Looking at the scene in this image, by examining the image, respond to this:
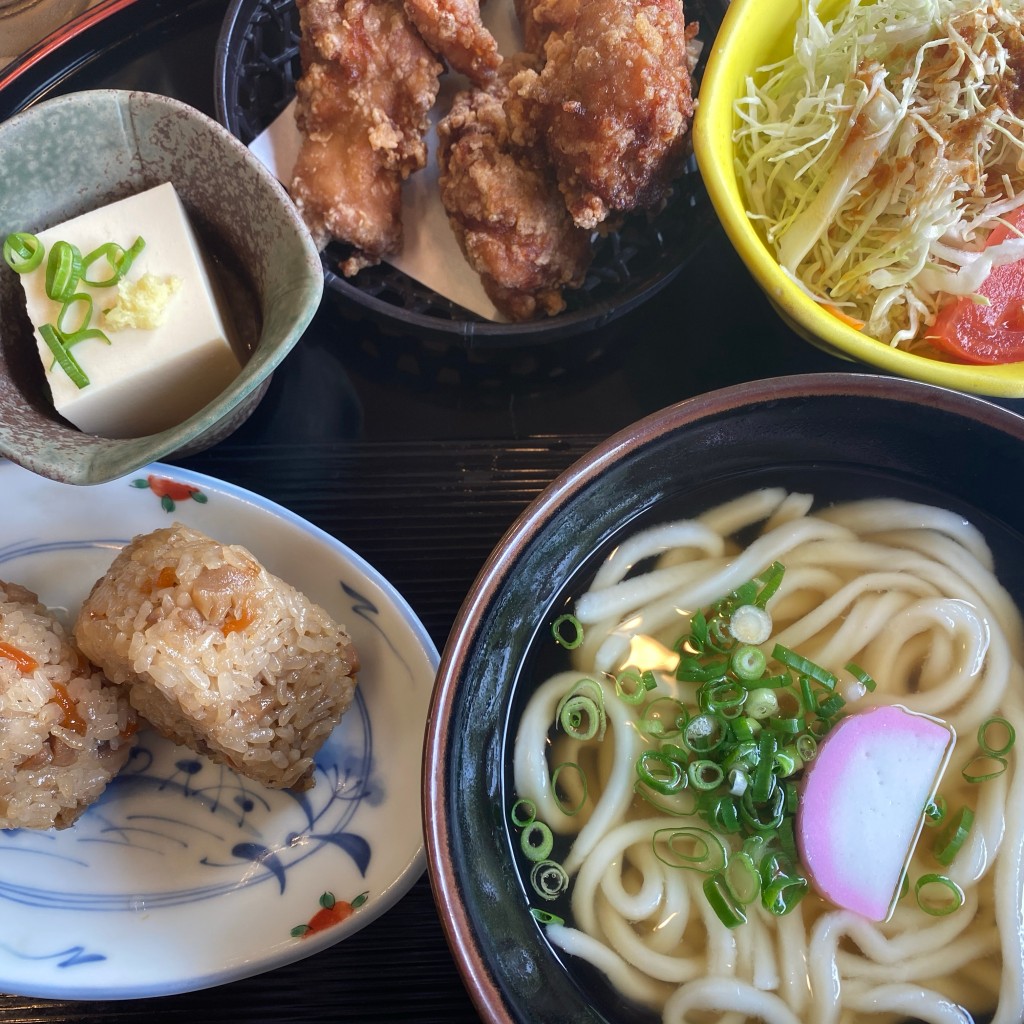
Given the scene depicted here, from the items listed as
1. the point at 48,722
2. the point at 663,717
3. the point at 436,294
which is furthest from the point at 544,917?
the point at 436,294

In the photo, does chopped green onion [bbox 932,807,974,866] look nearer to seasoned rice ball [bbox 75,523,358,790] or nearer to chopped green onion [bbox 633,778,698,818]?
chopped green onion [bbox 633,778,698,818]

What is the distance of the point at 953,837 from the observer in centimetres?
154

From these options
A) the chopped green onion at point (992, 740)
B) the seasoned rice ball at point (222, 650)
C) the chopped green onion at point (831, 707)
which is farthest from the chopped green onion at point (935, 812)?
the seasoned rice ball at point (222, 650)

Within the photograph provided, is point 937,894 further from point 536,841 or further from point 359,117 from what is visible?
point 359,117

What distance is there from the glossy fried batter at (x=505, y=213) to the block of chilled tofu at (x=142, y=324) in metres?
0.58

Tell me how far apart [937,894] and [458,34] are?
79.4 inches

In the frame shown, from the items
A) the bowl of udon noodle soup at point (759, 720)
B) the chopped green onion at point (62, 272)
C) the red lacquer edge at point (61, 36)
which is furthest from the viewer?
the red lacquer edge at point (61, 36)

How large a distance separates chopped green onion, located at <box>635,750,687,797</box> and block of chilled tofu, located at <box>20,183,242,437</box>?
1.16 m

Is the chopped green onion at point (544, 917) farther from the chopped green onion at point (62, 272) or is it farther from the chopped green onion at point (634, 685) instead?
the chopped green onion at point (62, 272)

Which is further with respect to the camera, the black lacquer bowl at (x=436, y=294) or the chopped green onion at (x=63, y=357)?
the black lacquer bowl at (x=436, y=294)

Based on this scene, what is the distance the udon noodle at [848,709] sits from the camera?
59.9 inches

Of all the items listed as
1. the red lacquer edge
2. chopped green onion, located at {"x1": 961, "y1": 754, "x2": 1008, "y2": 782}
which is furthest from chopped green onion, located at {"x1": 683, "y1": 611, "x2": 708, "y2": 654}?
the red lacquer edge

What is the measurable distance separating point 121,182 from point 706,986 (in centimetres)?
202

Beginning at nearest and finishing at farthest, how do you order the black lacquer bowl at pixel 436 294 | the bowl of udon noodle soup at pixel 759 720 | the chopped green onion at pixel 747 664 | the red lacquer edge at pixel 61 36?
the bowl of udon noodle soup at pixel 759 720 < the chopped green onion at pixel 747 664 < the black lacquer bowl at pixel 436 294 < the red lacquer edge at pixel 61 36
